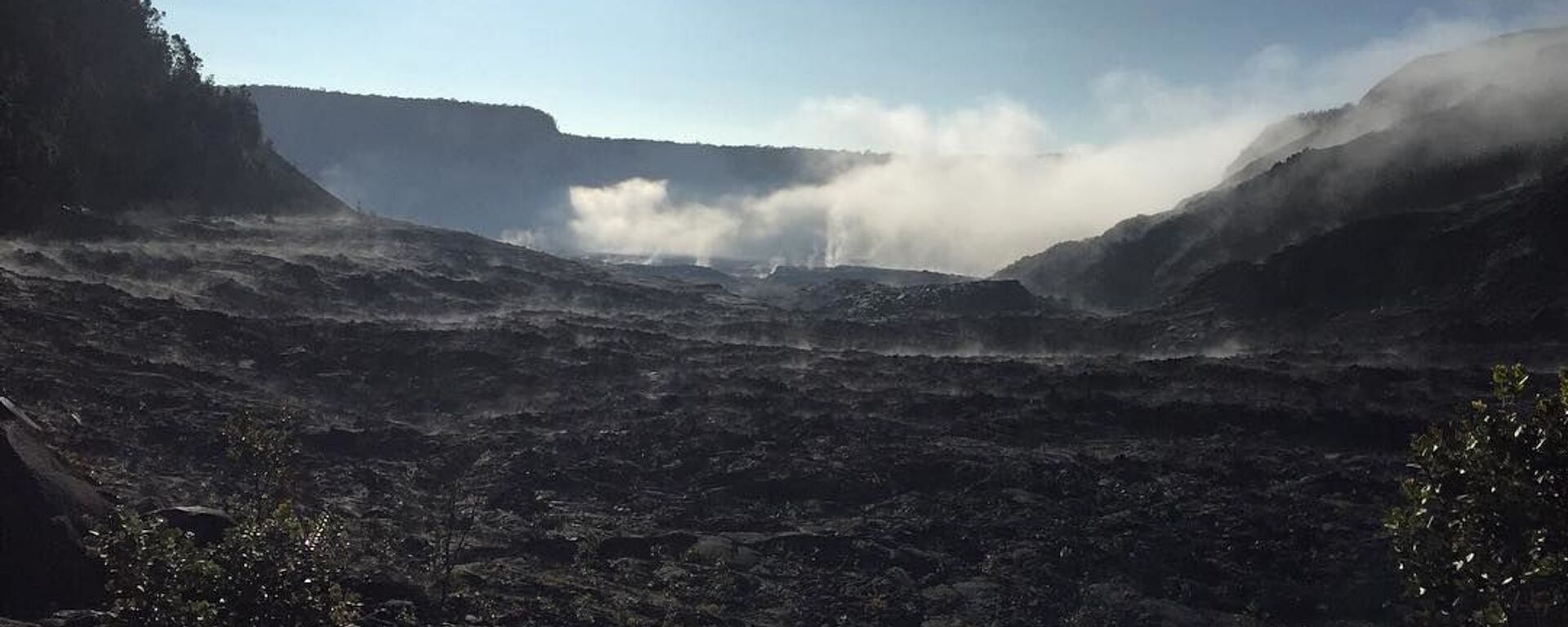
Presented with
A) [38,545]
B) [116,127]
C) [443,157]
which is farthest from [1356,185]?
[443,157]

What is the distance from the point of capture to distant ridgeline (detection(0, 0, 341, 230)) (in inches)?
1620

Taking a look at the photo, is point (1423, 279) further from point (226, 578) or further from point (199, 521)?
point (226, 578)

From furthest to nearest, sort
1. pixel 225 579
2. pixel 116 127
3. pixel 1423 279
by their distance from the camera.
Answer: pixel 116 127 → pixel 1423 279 → pixel 225 579

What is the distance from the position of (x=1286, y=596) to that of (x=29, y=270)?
33056 mm

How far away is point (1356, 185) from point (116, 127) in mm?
58736

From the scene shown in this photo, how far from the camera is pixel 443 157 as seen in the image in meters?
163

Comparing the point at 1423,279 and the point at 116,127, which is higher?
the point at 116,127

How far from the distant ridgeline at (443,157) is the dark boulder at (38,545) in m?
143

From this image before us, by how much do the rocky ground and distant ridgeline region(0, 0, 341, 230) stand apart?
4.98 metres

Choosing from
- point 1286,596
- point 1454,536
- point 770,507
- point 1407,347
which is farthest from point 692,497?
point 1407,347

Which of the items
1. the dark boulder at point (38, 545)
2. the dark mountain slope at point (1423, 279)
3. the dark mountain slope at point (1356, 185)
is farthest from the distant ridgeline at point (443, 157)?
the dark boulder at point (38, 545)

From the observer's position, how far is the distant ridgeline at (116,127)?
1620 inches

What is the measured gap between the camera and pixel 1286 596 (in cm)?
1723

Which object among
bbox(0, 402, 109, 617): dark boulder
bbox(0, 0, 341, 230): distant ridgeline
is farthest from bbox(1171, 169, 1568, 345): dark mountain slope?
bbox(0, 0, 341, 230): distant ridgeline
